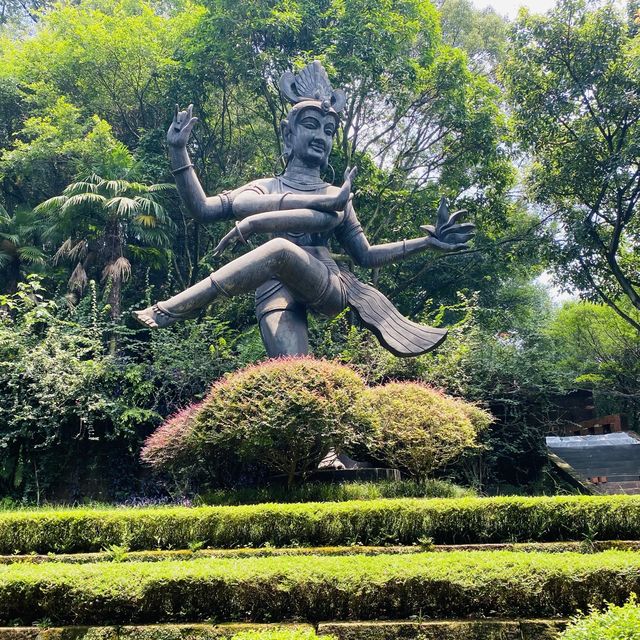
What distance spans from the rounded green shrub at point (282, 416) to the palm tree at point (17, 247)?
8.69 m

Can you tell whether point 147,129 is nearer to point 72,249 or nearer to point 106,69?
point 106,69

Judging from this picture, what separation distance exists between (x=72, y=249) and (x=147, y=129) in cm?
488

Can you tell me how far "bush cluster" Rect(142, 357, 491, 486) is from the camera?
22.1 ft

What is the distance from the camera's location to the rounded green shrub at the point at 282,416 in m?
6.71

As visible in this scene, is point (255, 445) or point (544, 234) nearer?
point (255, 445)

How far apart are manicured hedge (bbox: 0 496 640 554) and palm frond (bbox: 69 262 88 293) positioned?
8.60m

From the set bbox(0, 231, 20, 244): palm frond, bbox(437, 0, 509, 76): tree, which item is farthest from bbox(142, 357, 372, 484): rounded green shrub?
bbox(437, 0, 509, 76): tree

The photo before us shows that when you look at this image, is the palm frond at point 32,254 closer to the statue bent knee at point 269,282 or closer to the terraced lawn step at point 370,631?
the statue bent knee at point 269,282

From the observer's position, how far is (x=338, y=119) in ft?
31.0

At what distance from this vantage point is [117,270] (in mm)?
13352

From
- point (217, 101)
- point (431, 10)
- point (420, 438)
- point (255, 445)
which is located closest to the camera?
point (255, 445)

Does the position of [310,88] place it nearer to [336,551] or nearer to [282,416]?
[282,416]

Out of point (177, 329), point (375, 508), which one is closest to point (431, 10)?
point (177, 329)

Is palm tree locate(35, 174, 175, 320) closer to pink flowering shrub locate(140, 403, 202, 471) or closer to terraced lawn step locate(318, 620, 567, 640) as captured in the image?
pink flowering shrub locate(140, 403, 202, 471)
